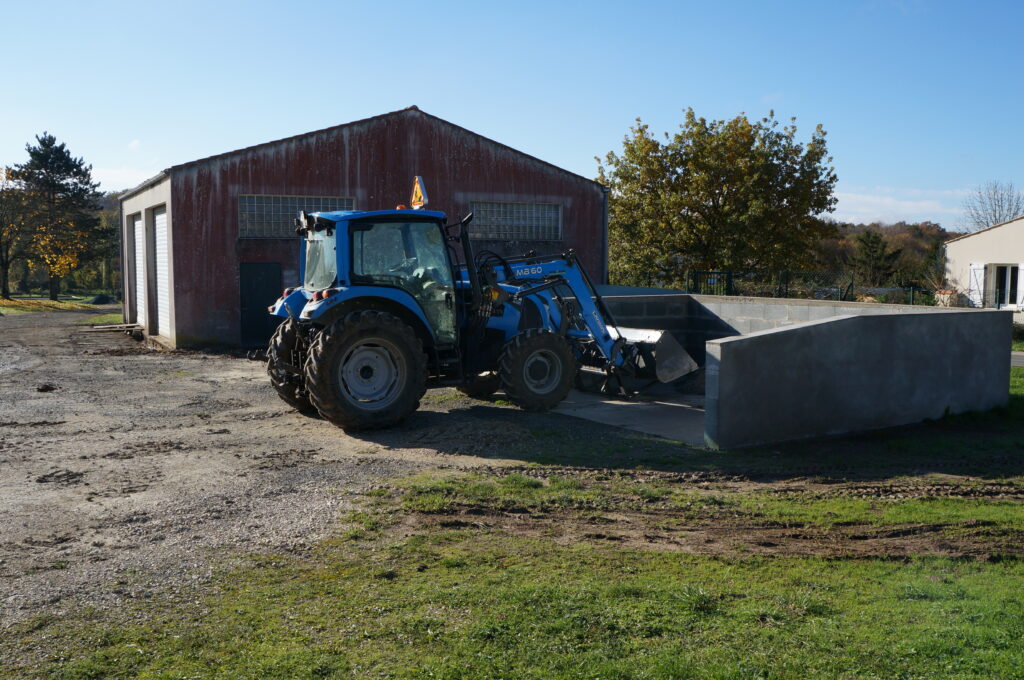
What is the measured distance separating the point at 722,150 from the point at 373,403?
1084 inches

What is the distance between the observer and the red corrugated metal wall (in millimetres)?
21156

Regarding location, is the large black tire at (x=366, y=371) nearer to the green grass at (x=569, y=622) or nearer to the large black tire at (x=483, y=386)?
the large black tire at (x=483, y=386)

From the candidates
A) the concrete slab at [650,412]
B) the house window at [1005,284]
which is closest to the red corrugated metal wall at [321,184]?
the concrete slab at [650,412]

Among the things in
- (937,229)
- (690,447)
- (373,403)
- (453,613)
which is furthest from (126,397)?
(937,229)

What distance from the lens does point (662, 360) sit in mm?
12984

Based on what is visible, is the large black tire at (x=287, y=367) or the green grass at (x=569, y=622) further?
the large black tire at (x=287, y=367)

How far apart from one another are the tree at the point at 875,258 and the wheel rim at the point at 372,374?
31915mm

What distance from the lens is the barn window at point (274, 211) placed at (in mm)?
21641

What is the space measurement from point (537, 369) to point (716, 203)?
25207 mm

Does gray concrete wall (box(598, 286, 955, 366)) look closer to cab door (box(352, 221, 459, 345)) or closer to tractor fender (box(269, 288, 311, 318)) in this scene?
cab door (box(352, 221, 459, 345))

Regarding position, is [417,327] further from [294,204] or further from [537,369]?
[294,204]

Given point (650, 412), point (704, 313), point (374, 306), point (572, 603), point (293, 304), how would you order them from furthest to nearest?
point (704, 313) → point (650, 412) → point (293, 304) → point (374, 306) → point (572, 603)

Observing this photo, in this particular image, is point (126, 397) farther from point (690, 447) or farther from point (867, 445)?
point (867, 445)

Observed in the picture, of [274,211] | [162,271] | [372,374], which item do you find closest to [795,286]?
[274,211]
